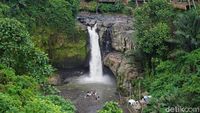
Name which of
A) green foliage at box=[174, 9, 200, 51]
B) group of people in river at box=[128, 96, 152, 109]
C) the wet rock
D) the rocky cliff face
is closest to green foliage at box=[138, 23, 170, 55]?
green foliage at box=[174, 9, 200, 51]

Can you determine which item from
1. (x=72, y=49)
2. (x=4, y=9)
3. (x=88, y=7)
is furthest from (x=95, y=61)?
(x=4, y=9)

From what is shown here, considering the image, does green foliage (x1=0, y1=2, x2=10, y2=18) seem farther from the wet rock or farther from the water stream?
the water stream

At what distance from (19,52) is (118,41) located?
13580mm

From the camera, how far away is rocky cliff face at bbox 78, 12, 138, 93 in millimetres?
29884

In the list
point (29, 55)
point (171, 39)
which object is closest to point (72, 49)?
point (171, 39)

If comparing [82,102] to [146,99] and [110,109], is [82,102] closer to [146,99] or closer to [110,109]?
[146,99]

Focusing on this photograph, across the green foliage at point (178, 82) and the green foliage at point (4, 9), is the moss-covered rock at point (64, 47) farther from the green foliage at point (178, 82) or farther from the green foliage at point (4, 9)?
the green foliage at point (178, 82)

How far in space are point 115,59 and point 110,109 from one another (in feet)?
45.1

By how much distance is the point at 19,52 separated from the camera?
20750mm

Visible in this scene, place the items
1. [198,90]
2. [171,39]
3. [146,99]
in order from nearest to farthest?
1. [198,90]
2. [146,99]
3. [171,39]

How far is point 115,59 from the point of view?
32.4 m

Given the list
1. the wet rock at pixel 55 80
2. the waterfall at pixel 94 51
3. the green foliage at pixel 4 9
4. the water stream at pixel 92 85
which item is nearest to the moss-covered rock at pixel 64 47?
the waterfall at pixel 94 51

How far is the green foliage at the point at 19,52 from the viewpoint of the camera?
66.9ft

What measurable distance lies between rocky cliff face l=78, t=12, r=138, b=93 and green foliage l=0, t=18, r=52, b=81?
9.46m
